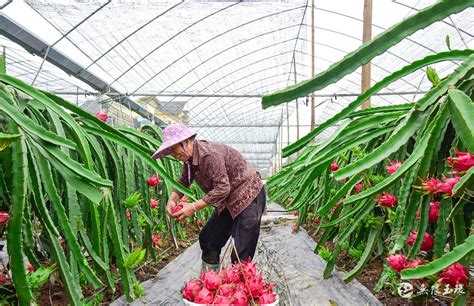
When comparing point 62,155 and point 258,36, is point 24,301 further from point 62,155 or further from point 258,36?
point 258,36

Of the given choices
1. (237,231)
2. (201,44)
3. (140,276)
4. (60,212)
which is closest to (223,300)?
(60,212)

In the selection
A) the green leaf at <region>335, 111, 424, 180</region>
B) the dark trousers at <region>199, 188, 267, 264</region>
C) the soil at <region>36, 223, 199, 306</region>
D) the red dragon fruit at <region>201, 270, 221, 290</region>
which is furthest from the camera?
the dark trousers at <region>199, 188, 267, 264</region>

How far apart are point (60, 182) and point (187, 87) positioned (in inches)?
341

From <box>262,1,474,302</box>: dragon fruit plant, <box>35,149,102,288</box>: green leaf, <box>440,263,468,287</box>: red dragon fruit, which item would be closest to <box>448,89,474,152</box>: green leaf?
<box>262,1,474,302</box>: dragon fruit plant

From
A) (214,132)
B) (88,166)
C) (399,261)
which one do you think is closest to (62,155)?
(88,166)

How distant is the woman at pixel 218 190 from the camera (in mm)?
2314

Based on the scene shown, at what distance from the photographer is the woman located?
2314 millimetres

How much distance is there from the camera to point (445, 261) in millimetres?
880

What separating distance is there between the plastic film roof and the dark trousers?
2.92 m

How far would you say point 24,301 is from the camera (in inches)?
49.1

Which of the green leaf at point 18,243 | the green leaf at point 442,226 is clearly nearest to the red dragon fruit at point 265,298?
the green leaf at point 442,226

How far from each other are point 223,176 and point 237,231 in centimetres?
39

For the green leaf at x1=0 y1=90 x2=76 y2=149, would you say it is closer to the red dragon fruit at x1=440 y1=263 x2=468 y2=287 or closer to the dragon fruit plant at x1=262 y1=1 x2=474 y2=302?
the dragon fruit plant at x1=262 y1=1 x2=474 y2=302

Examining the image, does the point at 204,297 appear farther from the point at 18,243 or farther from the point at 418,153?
the point at 418,153
